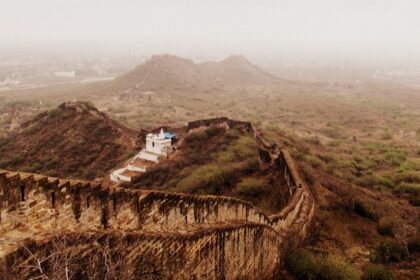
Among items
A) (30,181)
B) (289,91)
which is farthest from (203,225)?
(289,91)

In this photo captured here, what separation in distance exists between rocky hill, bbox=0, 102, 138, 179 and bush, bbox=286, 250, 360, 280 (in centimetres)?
2475

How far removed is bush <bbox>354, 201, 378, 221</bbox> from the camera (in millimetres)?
19797

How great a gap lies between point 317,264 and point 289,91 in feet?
398

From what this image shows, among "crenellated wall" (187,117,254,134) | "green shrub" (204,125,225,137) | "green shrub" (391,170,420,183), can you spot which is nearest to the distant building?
"green shrub" (204,125,225,137)

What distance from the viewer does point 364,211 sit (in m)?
20.0

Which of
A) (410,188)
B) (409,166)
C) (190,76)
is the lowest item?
(409,166)

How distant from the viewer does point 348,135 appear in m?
66.4

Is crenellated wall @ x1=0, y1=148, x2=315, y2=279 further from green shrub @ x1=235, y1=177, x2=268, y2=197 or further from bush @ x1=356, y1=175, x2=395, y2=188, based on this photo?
bush @ x1=356, y1=175, x2=395, y2=188

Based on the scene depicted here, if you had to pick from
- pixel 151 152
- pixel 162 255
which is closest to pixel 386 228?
pixel 162 255

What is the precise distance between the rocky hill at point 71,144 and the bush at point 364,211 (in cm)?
2227

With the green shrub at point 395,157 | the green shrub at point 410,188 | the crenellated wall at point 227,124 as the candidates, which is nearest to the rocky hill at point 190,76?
the crenellated wall at point 227,124

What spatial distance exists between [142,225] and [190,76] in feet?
410

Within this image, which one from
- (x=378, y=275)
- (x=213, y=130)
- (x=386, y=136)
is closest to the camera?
(x=378, y=275)

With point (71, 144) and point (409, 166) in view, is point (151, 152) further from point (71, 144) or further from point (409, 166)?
point (409, 166)
